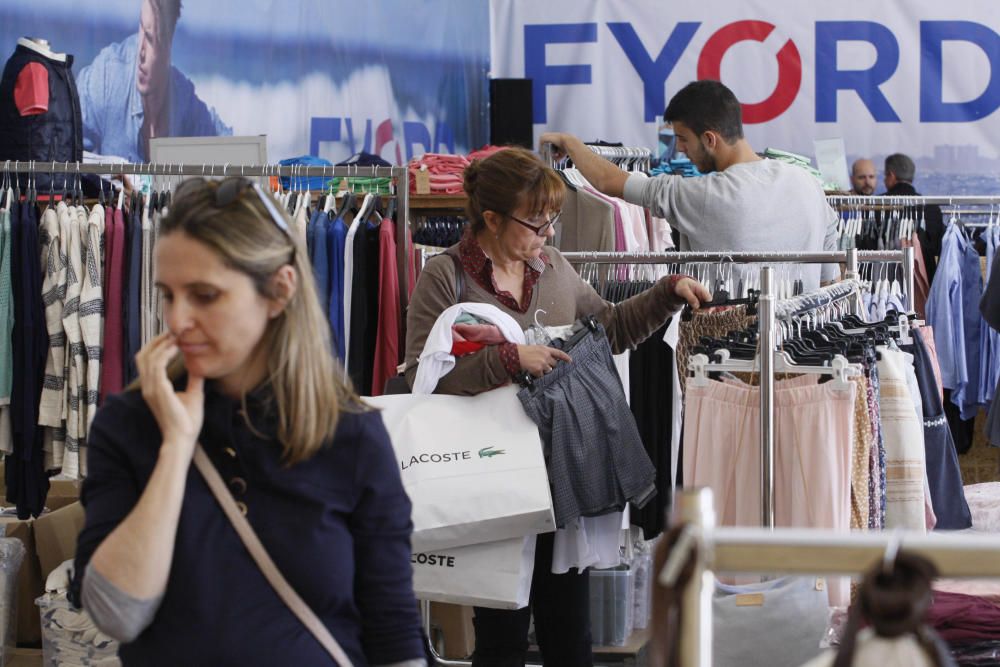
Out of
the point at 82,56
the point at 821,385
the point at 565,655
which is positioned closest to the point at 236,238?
the point at 821,385

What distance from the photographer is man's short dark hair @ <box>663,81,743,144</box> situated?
3914 millimetres

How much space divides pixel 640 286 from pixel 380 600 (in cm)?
262

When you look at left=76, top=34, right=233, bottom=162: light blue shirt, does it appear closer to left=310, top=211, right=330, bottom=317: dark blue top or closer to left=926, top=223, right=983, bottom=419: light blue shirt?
left=310, top=211, right=330, bottom=317: dark blue top

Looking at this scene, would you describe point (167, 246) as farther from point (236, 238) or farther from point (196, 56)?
point (196, 56)

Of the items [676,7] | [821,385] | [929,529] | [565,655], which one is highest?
[676,7]

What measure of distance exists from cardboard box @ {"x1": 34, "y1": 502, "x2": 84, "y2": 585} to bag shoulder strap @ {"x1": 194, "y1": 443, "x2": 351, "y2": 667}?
304 cm

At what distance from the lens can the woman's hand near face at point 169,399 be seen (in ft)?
5.07

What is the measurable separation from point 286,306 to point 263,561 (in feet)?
1.10

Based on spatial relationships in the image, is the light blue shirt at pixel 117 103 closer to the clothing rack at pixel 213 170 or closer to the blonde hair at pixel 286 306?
the clothing rack at pixel 213 170

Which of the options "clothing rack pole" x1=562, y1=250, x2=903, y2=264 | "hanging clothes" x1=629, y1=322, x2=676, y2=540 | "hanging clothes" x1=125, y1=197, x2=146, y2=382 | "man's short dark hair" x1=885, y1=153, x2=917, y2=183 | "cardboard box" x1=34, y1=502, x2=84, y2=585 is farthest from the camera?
"man's short dark hair" x1=885, y1=153, x2=917, y2=183

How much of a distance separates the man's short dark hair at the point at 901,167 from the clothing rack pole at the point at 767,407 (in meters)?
5.72

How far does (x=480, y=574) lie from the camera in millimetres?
2844

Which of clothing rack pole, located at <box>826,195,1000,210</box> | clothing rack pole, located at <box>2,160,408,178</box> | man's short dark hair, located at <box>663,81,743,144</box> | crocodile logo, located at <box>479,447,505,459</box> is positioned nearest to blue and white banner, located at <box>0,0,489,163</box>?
clothing rack pole, located at <box>2,160,408,178</box>

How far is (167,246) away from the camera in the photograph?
63.2 inches
